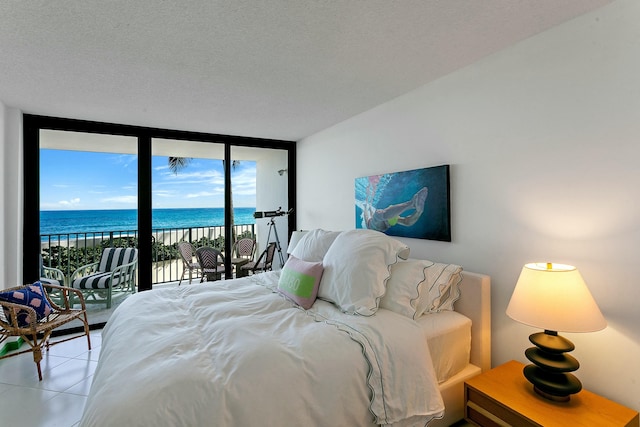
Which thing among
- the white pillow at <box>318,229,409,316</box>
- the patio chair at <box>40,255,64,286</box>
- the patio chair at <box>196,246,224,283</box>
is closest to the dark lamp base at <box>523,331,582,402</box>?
the white pillow at <box>318,229,409,316</box>

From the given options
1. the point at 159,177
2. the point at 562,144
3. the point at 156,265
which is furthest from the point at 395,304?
the point at 156,265

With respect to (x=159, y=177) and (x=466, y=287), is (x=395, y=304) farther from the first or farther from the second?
(x=159, y=177)

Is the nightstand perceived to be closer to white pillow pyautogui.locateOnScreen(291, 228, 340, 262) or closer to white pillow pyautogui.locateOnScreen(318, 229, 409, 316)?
white pillow pyautogui.locateOnScreen(318, 229, 409, 316)

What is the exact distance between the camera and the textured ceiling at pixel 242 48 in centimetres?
158

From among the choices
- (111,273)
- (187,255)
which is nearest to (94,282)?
(111,273)

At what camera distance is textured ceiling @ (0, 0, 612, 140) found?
Answer: 62.2 inches

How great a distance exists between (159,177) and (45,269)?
5.87 feet

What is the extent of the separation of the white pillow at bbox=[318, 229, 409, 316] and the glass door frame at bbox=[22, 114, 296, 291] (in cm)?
256

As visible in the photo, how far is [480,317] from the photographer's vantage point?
6.55 feet

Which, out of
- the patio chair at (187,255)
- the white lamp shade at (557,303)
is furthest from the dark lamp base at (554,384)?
the patio chair at (187,255)

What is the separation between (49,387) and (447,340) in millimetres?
2989

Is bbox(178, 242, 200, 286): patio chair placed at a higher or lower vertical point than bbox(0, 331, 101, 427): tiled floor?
higher

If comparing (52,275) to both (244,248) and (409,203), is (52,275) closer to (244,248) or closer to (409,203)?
(244,248)

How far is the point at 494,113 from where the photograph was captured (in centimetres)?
209
